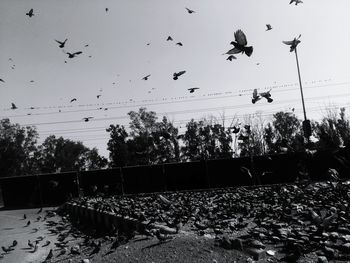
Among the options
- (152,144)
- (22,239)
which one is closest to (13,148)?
(152,144)

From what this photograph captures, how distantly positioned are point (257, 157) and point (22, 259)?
578 inches

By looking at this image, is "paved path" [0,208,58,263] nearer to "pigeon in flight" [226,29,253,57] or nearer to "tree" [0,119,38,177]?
"pigeon in flight" [226,29,253,57]

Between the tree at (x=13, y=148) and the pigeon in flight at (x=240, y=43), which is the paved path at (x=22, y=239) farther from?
the tree at (x=13, y=148)

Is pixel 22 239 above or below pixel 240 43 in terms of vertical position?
below

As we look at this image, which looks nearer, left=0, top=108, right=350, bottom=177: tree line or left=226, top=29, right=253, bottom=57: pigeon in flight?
left=226, top=29, right=253, bottom=57: pigeon in flight

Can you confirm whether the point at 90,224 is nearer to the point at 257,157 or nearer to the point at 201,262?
the point at 201,262

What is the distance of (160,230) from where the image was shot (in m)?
5.43

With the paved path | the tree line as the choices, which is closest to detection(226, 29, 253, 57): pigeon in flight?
the paved path

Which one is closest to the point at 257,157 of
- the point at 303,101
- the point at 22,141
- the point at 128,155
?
the point at 303,101

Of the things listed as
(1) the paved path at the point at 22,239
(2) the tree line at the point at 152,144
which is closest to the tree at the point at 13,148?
(2) the tree line at the point at 152,144

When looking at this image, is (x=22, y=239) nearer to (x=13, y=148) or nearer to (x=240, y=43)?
(x=240, y=43)

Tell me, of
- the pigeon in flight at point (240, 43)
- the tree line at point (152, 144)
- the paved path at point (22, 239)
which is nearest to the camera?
the pigeon in flight at point (240, 43)

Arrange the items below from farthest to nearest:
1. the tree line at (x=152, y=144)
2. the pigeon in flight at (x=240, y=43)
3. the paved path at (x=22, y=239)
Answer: the tree line at (x=152, y=144)
the paved path at (x=22, y=239)
the pigeon in flight at (x=240, y=43)

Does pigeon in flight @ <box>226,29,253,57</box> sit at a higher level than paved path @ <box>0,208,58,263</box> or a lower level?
higher
